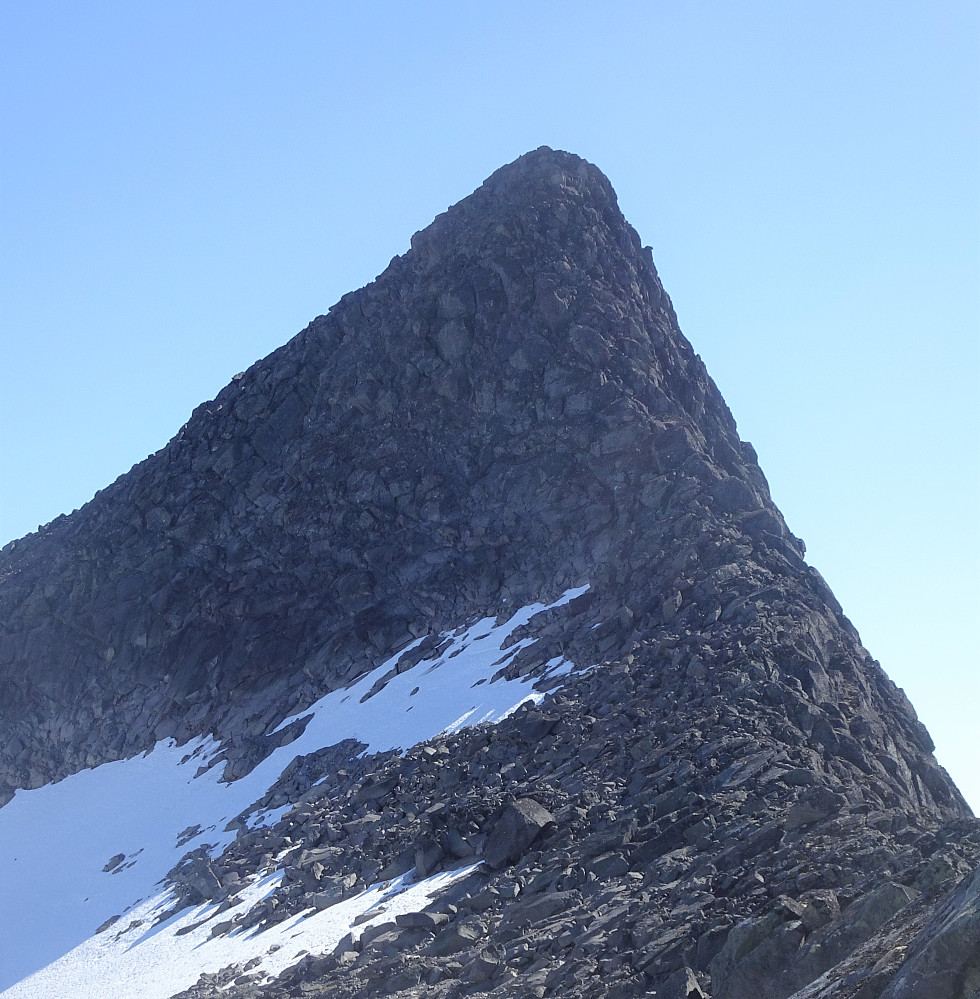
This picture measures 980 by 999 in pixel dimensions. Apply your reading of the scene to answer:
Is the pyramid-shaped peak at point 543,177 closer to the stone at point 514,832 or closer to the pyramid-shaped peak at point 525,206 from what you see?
the pyramid-shaped peak at point 525,206

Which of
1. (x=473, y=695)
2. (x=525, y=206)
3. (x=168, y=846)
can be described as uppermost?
(x=525, y=206)

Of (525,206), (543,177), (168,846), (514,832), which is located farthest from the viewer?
(543,177)

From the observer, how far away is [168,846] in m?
50.5

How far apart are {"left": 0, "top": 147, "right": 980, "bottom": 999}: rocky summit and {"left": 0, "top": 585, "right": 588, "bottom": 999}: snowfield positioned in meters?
0.23

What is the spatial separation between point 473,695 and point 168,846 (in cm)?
1454

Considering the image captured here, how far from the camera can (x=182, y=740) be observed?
62312 mm

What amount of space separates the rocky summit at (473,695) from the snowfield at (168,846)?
9.0 inches

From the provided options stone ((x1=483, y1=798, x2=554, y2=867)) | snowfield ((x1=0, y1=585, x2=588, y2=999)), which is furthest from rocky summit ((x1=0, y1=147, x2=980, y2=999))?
snowfield ((x1=0, y1=585, x2=588, y2=999))

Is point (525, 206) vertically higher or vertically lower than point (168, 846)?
higher

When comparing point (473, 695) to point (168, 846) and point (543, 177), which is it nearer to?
point (168, 846)

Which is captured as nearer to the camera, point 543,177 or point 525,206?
point 525,206

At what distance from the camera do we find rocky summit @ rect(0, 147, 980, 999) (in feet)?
80.4

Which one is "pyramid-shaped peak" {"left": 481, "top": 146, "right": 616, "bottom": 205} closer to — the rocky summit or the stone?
the rocky summit

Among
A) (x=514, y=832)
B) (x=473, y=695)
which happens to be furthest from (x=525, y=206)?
(x=514, y=832)
